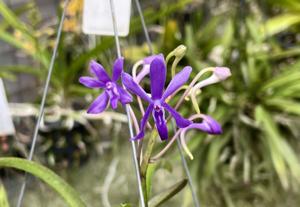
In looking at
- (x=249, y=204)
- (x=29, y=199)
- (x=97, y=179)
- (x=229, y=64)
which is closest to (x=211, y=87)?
(x=229, y=64)

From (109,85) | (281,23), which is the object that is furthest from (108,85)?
(281,23)

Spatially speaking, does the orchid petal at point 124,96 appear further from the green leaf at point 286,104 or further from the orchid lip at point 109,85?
the green leaf at point 286,104

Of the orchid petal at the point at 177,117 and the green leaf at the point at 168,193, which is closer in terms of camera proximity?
the orchid petal at the point at 177,117

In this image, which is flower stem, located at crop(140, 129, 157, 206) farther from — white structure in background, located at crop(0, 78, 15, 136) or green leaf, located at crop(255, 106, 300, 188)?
green leaf, located at crop(255, 106, 300, 188)

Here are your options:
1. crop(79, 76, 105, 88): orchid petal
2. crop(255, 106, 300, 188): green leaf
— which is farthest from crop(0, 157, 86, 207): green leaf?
crop(255, 106, 300, 188): green leaf

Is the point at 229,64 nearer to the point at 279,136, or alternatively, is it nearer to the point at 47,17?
the point at 279,136

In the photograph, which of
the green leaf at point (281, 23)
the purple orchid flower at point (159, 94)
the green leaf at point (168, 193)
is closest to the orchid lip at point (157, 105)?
the purple orchid flower at point (159, 94)
